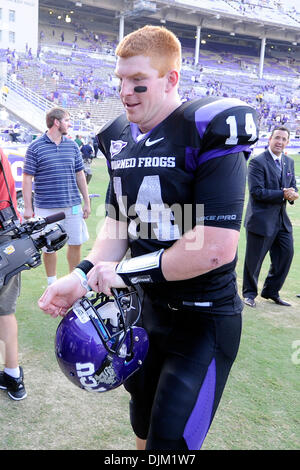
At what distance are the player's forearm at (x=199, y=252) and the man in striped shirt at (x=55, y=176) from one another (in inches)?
144

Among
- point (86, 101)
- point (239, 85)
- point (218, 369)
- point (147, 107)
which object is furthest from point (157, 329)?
point (239, 85)

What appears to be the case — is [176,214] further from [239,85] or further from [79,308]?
[239,85]

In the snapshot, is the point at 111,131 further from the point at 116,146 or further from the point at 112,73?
the point at 112,73

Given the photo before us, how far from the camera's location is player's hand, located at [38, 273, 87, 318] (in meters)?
1.84

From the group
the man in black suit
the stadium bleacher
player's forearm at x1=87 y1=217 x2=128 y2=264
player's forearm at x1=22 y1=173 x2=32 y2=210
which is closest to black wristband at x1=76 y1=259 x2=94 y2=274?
player's forearm at x1=87 y1=217 x2=128 y2=264

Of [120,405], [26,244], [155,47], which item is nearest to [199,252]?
[155,47]

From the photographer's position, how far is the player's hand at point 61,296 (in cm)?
184

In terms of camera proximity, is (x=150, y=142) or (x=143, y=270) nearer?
(x=143, y=270)

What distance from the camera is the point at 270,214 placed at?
5.31m

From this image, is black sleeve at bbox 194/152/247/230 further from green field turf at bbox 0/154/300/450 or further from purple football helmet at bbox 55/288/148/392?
green field turf at bbox 0/154/300/450

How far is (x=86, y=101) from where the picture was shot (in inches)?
1364

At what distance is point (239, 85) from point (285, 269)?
45541 mm

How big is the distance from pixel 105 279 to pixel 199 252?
15.4 inches

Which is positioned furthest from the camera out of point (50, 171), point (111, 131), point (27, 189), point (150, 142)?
point (27, 189)
